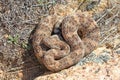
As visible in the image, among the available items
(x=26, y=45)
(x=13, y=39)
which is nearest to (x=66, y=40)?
(x=26, y=45)

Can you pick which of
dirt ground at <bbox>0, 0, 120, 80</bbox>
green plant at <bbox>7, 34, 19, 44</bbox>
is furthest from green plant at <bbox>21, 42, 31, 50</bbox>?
green plant at <bbox>7, 34, 19, 44</bbox>

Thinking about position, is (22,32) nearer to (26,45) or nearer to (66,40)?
(26,45)

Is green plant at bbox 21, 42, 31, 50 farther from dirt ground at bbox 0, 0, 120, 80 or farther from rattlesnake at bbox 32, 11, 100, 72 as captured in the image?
rattlesnake at bbox 32, 11, 100, 72

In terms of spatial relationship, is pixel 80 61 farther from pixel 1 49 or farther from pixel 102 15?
pixel 1 49

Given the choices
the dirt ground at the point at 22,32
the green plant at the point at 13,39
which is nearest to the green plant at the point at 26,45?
the dirt ground at the point at 22,32

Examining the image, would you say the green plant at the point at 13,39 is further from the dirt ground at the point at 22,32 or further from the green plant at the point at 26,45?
the green plant at the point at 26,45

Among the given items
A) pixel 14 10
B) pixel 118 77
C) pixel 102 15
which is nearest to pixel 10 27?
pixel 14 10
